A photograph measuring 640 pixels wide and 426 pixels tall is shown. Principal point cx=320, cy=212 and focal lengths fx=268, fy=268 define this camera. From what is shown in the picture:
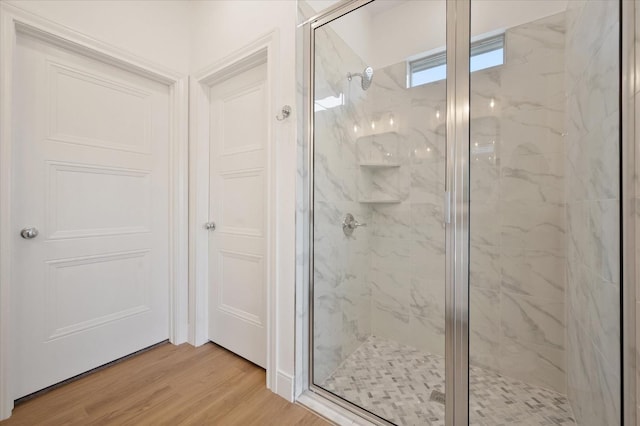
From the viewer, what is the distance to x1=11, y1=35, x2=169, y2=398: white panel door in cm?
147

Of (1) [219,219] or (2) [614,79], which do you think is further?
(1) [219,219]

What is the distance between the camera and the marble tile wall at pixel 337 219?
1661 mm

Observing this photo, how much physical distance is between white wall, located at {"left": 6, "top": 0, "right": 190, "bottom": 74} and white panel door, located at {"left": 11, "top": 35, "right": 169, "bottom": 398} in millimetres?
164

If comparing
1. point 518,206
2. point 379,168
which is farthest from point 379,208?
point 518,206

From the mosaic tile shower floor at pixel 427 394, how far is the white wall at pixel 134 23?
2516 mm

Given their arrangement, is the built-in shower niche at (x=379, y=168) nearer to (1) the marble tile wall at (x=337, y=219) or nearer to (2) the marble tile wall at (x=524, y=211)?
(1) the marble tile wall at (x=337, y=219)

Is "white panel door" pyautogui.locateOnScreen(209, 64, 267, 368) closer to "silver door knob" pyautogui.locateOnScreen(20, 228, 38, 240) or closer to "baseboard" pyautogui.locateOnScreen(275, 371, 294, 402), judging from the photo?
"baseboard" pyautogui.locateOnScreen(275, 371, 294, 402)

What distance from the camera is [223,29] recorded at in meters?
1.87

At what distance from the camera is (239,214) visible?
1.96m

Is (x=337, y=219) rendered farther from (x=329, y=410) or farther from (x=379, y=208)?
(x=329, y=410)

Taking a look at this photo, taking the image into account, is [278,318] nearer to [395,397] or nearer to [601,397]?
[395,397]

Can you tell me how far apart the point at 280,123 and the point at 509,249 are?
5.17ft

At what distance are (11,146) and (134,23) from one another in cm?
109

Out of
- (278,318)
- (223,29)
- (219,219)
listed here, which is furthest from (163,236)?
(223,29)
